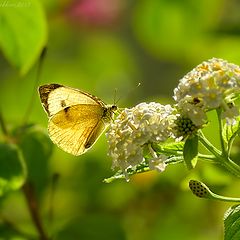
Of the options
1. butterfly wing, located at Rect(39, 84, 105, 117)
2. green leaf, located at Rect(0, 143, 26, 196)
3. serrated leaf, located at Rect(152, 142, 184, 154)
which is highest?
serrated leaf, located at Rect(152, 142, 184, 154)

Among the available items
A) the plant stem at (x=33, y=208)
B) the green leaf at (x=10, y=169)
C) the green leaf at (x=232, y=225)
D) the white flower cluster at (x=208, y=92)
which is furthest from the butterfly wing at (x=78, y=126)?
the green leaf at (x=232, y=225)

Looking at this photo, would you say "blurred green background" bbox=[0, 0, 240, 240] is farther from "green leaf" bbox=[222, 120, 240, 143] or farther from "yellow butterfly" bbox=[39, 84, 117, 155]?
"green leaf" bbox=[222, 120, 240, 143]

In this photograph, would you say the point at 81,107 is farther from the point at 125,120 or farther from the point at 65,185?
the point at 65,185

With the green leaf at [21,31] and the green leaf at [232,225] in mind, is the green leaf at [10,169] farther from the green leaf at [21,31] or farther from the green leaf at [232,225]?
the green leaf at [232,225]

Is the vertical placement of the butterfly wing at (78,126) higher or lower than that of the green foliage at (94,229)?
higher

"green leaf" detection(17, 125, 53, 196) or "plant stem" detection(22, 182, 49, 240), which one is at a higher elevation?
"green leaf" detection(17, 125, 53, 196)

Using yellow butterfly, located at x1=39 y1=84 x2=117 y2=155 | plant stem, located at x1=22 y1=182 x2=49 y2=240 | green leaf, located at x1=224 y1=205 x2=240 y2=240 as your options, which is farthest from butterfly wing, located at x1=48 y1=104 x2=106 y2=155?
green leaf, located at x1=224 y1=205 x2=240 y2=240

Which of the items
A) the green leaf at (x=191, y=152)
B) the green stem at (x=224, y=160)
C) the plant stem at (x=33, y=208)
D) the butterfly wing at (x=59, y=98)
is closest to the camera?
the green leaf at (x=191, y=152)

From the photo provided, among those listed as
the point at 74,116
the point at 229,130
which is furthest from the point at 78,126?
the point at 229,130
